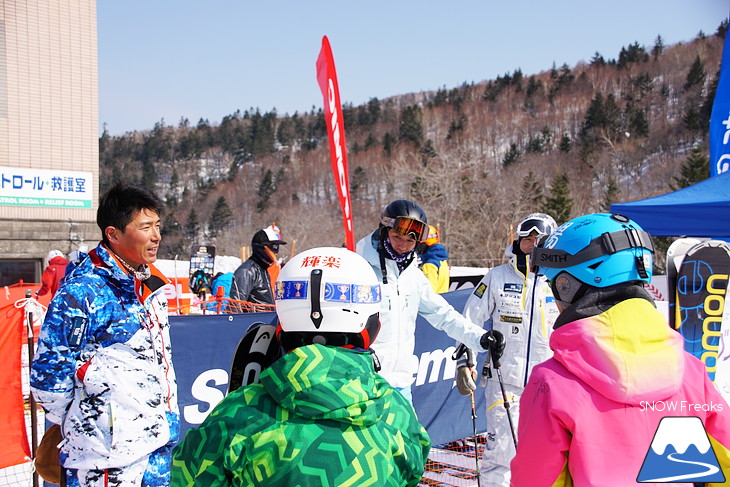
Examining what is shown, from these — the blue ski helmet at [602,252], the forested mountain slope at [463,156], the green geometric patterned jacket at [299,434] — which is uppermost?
the forested mountain slope at [463,156]

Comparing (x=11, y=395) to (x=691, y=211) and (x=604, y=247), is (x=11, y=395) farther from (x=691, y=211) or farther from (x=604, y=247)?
(x=691, y=211)

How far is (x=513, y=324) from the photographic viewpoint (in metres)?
4.61

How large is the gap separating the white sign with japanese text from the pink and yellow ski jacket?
18.0m

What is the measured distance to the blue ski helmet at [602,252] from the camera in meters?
1.93

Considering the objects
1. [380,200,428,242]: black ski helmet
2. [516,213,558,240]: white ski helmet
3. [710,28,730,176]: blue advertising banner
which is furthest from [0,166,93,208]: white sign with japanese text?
[710,28,730,176]: blue advertising banner

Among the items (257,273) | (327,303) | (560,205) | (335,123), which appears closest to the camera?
(327,303)

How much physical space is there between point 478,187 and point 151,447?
45511 mm

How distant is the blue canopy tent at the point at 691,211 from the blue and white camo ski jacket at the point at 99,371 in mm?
6169

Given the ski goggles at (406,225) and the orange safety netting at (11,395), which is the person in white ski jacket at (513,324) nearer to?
the ski goggles at (406,225)

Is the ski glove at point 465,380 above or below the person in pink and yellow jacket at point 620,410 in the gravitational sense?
below

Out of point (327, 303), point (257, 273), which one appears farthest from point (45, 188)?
point (327, 303)

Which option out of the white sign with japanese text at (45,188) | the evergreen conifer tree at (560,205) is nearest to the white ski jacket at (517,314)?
the white sign with japanese text at (45,188)

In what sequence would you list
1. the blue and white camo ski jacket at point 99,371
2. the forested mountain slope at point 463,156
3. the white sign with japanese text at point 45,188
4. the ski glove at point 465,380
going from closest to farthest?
the blue and white camo ski jacket at point 99,371 → the ski glove at point 465,380 → the white sign with japanese text at point 45,188 → the forested mountain slope at point 463,156

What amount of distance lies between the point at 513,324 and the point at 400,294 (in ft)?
3.60
